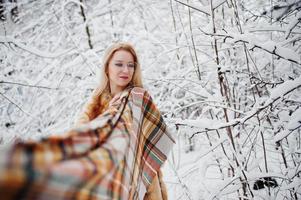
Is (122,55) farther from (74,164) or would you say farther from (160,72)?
(160,72)

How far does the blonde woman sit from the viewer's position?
470mm

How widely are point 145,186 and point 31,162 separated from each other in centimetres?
110

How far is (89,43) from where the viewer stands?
390cm

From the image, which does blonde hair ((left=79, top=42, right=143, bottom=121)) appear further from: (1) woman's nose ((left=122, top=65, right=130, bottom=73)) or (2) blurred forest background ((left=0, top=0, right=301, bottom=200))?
(2) blurred forest background ((left=0, top=0, right=301, bottom=200))

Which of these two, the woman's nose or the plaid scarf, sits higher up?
the woman's nose

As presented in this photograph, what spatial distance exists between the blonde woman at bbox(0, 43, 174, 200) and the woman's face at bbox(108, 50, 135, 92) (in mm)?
294

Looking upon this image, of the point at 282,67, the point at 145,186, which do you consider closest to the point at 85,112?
the point at 145,186

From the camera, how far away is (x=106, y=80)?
6.61 ft

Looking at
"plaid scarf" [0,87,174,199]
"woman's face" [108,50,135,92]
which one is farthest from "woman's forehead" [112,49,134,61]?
"plaid scarf" [0,87,174,199]

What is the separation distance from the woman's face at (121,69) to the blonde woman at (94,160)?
0.29 metres

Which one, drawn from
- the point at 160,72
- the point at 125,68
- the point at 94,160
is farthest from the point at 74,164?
the point at 160,72

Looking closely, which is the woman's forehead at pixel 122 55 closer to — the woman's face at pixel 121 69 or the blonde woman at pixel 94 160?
the woman's face at pixel 121 69

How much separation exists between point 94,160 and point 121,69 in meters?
1.25

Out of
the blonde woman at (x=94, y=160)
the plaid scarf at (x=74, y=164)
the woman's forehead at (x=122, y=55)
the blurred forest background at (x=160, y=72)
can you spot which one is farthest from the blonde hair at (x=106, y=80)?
the plaid scarf at (x=74, y=164)
